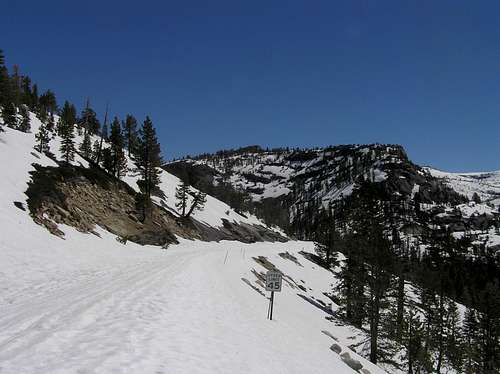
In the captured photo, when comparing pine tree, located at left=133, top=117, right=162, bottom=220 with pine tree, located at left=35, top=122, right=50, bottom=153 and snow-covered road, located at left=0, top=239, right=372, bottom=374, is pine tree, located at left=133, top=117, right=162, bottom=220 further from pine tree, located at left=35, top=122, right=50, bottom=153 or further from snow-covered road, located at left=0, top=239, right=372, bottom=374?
snow-covered road, located at left=0, top=239, right=372, bottom=374

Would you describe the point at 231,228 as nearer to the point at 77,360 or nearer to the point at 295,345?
the point at 295,345

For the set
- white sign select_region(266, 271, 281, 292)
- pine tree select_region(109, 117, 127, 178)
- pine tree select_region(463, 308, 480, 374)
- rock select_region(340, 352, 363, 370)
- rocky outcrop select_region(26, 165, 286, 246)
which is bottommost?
pine tree select_region(463, 308, 480, 374)

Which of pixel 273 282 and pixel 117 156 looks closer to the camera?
pixel 273 282

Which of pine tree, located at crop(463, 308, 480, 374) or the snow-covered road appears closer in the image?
the snow-covered road

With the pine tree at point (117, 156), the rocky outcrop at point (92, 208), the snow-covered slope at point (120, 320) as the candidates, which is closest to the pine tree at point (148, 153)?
the pine tree at point (117, 156)

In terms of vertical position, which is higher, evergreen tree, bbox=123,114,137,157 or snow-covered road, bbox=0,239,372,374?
evergreen tree, bbox=123,114,137,157

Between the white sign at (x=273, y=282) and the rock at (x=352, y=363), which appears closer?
the rock at (x=352, y=363)

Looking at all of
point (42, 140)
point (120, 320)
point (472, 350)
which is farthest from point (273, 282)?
point (42, 140)

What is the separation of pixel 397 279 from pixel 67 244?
2542cm

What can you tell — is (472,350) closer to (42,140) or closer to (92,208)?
(92,208)

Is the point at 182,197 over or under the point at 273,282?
over

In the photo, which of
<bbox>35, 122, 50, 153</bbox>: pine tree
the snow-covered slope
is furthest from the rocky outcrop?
<bbox>35, 122, 50, 153</bbox>: pine tree

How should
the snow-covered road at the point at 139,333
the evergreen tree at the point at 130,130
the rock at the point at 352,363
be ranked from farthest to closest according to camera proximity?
the evergreen tree at the point at 130,130, the rock at the point at 352,363, the snow-covered road at the point at 139,333

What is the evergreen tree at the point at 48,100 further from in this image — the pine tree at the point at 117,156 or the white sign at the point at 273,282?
the white sign at the point at 273,282
